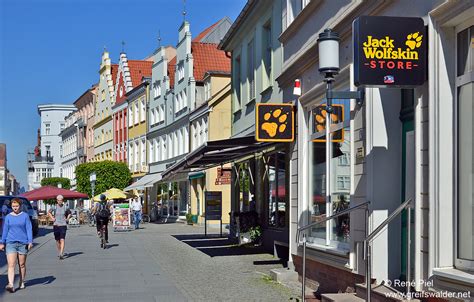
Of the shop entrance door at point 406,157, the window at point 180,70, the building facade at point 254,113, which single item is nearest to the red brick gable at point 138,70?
the window at point 180,70

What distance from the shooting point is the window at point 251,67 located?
22.7 meters

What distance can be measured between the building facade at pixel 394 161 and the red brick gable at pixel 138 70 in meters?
50.2

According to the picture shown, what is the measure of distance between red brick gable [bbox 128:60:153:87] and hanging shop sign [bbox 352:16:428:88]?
55.6m

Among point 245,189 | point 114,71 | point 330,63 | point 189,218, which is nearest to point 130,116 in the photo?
point 114,71

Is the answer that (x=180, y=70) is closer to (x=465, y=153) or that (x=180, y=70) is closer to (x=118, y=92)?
(x=118, y=92)

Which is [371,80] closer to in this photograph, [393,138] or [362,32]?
[362,32]

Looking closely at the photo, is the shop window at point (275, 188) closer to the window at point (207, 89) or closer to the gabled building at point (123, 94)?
the window at point (207, 89)

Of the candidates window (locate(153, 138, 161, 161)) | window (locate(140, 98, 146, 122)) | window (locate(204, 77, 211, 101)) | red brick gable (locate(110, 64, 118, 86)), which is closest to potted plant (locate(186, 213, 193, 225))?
window (locate(204, 77, 211, 101))

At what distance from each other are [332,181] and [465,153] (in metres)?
4.70

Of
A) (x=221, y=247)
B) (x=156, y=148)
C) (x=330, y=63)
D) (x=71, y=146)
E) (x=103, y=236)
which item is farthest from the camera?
(x=71, y=146)

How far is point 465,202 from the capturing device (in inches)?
282

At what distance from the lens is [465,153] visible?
23.6 ft

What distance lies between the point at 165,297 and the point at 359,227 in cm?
361

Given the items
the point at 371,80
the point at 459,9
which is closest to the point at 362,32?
the point at 371,80
